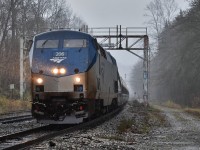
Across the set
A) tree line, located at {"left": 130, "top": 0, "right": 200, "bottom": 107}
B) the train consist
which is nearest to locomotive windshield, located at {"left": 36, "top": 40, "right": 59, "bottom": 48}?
the train consist

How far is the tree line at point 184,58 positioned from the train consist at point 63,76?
23.4m

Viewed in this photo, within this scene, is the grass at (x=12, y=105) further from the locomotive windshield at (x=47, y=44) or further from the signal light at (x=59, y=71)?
the signal light at (x=59, y=71)

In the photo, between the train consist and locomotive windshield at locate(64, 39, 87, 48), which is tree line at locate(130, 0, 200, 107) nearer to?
locomotive windshield at locate(64, 39, 87, 48)

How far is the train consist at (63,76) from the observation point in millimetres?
15828

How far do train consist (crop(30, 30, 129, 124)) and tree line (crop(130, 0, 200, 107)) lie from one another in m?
23.4

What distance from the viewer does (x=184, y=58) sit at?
40.9 metres

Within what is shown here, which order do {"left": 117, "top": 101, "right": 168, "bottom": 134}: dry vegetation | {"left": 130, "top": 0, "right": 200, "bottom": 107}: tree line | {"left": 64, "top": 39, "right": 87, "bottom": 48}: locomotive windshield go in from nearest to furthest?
{"left": 117, "top": 101, "right": 168, "bottom": 134}: dry vegetation
{"left": 64, "top": 39, "right": 87, "bottom": 48}: locomotive windshield
{"left": 130, "top": 0, "right": 200, "bottom": 107}: tree line

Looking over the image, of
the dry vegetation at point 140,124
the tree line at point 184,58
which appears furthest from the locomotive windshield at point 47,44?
the tree line at point 184,58

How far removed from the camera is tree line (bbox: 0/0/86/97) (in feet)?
148

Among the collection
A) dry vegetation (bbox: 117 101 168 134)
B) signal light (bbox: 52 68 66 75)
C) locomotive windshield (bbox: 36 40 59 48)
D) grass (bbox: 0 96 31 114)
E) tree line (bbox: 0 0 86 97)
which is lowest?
dry vegetation (bbox: 117 101 168 134)

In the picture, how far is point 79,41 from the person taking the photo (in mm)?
16891

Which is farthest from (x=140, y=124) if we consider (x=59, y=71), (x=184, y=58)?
(x=184, y=58)

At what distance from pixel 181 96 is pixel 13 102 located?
24920mm

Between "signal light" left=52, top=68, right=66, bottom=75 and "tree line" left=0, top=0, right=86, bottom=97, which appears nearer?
"signal light" left=52, top=68, right=66, bottom=75
